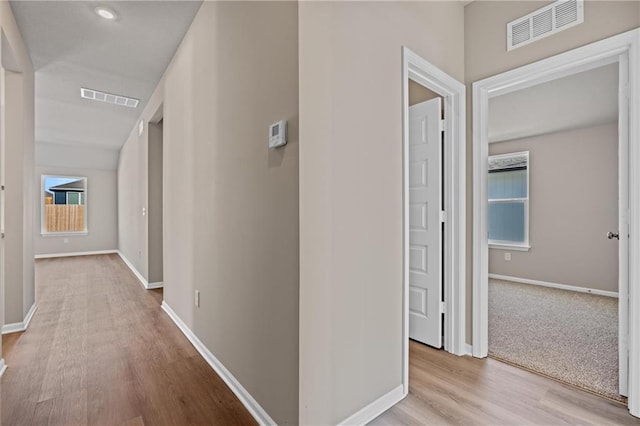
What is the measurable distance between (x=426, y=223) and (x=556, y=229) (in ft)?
11.9

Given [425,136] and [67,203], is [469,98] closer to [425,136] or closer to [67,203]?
[425,136]

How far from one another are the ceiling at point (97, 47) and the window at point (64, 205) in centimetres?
344

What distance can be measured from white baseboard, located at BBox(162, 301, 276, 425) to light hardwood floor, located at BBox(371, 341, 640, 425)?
61 cm

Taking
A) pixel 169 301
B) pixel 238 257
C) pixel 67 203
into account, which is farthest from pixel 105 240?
pixel 238 257

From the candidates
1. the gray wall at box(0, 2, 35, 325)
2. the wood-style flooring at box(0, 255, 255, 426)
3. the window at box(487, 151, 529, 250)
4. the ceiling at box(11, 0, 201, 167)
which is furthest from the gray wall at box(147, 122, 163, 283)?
the window at box(487, 151, 529, 250)

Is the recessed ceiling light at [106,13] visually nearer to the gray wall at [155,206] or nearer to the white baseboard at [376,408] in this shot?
the gray wall at [155,206]

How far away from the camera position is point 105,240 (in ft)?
26.9

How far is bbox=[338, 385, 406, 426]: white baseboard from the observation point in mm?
1543

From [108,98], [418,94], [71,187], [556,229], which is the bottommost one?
[556,229]

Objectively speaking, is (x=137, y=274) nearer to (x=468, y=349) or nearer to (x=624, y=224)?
(x=468, y=349)

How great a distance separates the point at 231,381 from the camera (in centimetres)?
193

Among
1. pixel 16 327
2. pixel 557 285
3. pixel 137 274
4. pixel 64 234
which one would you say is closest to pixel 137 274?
pixel 137 274

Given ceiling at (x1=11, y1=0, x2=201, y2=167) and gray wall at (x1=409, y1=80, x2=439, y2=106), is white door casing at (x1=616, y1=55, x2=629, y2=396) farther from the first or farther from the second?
ceiling at (x1=11, y1=0, x2=201, y2=167)

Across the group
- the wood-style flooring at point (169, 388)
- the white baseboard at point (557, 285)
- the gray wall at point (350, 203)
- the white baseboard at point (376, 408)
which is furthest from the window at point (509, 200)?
the white baseboard at point (376, 408)
